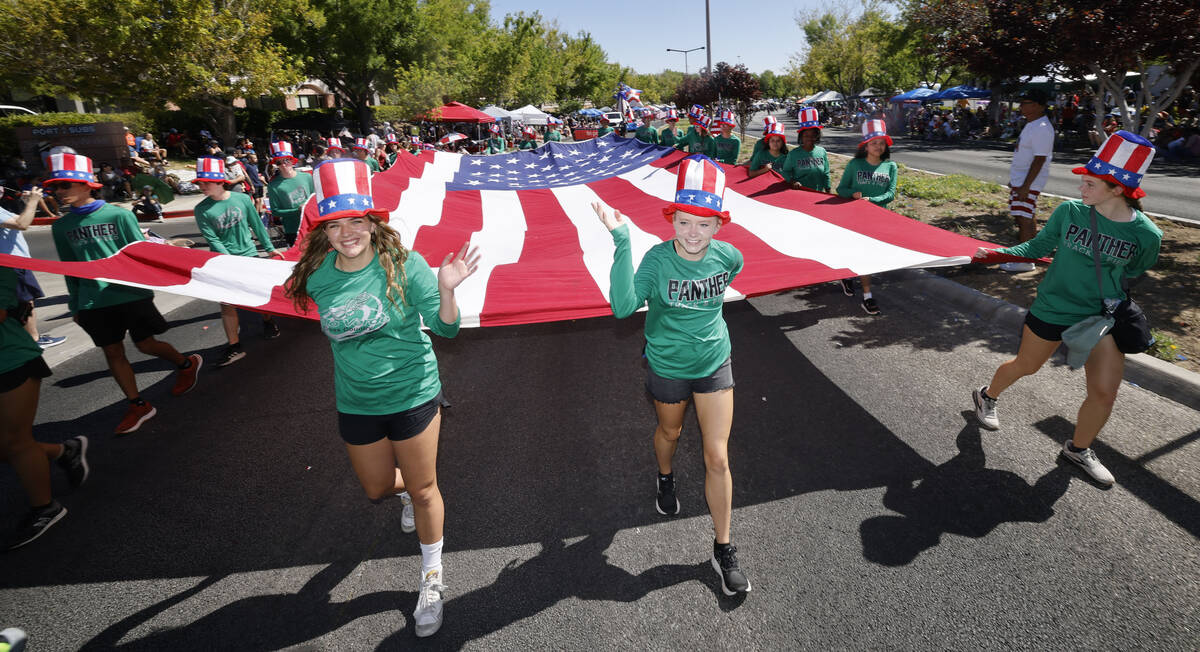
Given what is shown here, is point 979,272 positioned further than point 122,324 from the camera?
Yes

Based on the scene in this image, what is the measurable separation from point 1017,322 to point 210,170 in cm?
778

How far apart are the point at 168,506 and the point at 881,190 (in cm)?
664

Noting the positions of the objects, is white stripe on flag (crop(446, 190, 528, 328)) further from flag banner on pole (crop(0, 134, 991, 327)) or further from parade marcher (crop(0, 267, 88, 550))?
parade marcher (crop(0, 267, 88, 550))

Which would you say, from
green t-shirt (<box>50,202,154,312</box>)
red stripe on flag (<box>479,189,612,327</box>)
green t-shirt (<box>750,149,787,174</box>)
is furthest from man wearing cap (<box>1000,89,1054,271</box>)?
green t-shirt (<box>50,202,154,312</box>)

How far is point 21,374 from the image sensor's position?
3107mm

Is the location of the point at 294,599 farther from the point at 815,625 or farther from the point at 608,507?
the point at 815,625

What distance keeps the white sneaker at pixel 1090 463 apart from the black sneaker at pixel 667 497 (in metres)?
2.43

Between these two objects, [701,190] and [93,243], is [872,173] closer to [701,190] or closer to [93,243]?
[701,190]

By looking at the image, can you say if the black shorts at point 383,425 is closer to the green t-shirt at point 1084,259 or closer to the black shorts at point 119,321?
the black shorts at point 119,321

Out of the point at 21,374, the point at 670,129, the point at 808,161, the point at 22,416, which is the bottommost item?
the point at 22,416

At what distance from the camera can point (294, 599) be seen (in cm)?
279

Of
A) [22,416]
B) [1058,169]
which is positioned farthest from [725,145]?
[1058,169]

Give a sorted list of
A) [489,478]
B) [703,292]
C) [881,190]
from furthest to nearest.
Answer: [881,190] < [489,478] < [703,292]

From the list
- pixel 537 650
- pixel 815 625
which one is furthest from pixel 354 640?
pixel 815 625
